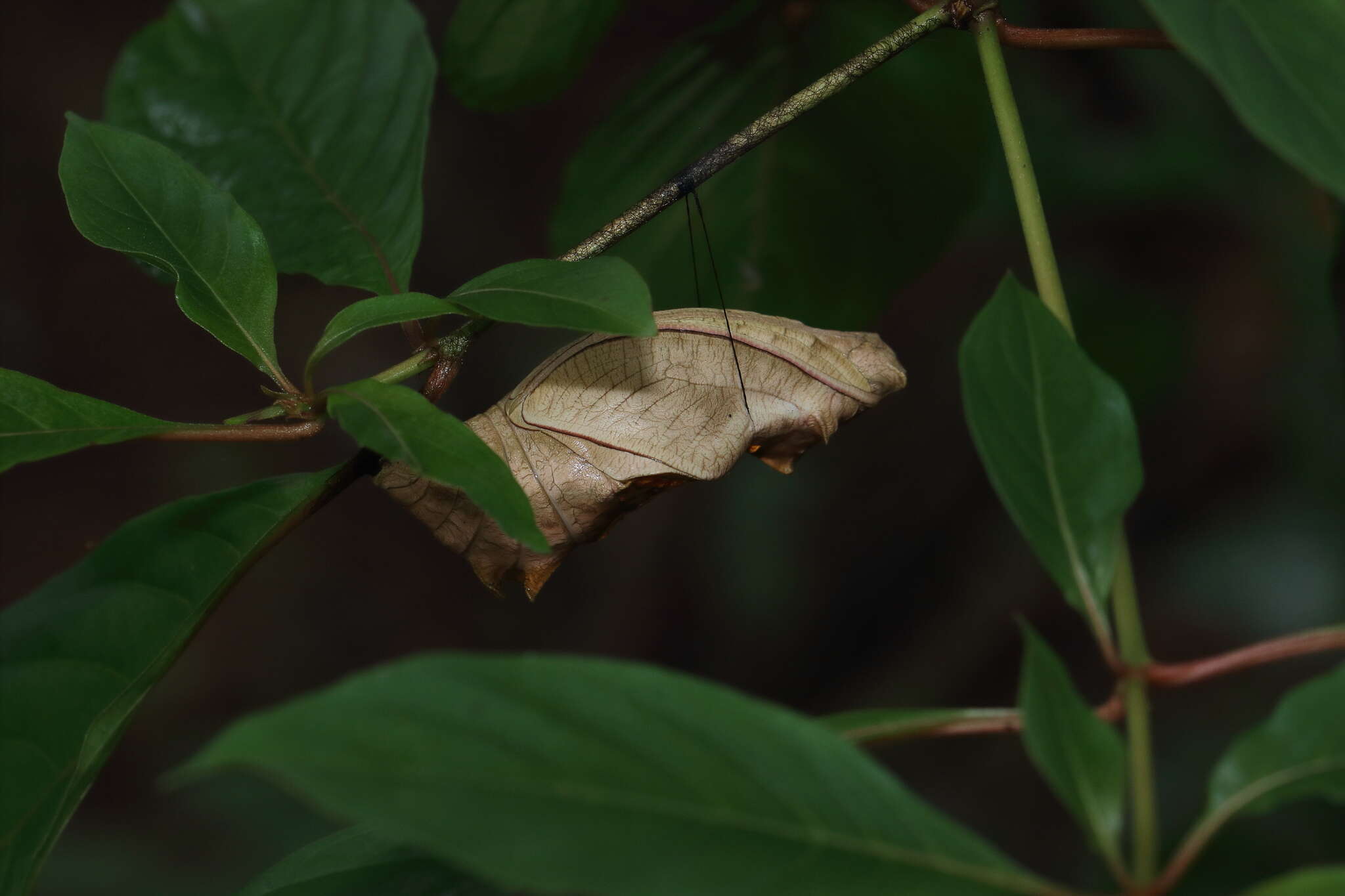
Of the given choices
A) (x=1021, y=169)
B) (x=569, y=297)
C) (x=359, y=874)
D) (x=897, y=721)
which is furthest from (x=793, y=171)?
(x=359, y=874)

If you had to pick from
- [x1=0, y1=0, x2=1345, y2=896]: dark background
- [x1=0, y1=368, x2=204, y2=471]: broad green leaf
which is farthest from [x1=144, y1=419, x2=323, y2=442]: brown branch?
[x1=0, y1=0, x2=1345, y2=896]: dark background

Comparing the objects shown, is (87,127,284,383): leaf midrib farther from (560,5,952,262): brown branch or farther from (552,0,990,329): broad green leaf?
(552,0,990,329): broad green leaf

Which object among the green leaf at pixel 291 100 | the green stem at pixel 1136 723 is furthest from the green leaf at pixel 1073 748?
the green leaf at pixel 291 100

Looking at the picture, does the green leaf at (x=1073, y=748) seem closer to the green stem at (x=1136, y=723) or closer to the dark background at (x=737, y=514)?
the green stem at (x=1136, y=723)

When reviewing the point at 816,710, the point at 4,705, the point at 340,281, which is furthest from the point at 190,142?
the point at 816,710

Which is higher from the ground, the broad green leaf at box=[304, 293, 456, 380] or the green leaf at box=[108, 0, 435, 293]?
the green leaf at box=[108, 0, 435, 293]

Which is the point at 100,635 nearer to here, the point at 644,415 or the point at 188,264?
the point at 188,264
